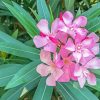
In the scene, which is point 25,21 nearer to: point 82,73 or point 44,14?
point 44,14

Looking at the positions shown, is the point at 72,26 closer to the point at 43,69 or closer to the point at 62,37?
the point at 62,37

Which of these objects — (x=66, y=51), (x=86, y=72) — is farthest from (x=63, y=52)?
(x=86, y=72)

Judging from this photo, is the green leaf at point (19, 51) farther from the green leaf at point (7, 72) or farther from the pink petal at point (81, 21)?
the pink petal at point (81, 21)

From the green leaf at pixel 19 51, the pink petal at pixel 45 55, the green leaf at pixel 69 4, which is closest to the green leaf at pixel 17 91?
the green leaf at pixel 19 51

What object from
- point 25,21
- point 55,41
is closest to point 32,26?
point 25,21

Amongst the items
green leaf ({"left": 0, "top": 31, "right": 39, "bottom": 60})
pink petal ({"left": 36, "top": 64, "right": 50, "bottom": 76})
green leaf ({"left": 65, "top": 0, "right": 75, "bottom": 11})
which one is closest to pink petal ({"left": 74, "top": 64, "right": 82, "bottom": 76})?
pink petal ({"left": 36, "top": 64, "right": 50, "bottom": 76})
